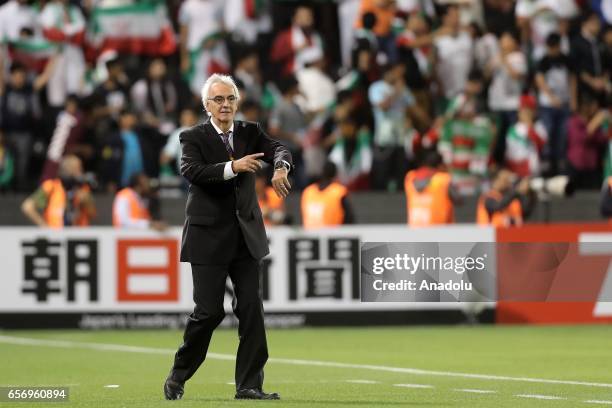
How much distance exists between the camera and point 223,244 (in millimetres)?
10797

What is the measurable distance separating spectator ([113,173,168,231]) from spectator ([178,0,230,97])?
2.85 m

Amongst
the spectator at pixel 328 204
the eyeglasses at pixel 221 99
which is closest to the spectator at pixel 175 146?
the spectator at pixel 328 204

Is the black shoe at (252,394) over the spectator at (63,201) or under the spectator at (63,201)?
under

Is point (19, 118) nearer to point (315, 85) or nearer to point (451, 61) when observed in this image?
point (315, 85)

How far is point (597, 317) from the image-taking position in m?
21.0

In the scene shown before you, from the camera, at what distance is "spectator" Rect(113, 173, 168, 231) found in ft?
69.5

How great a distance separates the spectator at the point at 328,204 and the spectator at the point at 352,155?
1.28 metres

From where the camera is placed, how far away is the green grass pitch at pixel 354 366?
36.6ft

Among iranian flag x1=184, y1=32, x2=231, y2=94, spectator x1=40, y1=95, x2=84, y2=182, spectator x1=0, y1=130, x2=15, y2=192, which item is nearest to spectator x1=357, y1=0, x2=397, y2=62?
iranian flag x1=184, y1=32, x2=231, y2=94

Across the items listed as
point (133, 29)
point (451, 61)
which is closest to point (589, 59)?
point (451, 61)

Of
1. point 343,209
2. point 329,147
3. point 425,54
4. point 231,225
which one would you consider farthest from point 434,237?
point 231,225

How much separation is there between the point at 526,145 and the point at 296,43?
152 inches

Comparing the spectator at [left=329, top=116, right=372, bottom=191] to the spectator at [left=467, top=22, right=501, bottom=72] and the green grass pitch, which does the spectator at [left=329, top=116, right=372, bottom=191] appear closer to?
the spectator at [left=467, top=22, right=501, bottom=72]

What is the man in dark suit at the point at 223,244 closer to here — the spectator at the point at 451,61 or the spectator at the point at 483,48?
the spectator at the point at 451,61
